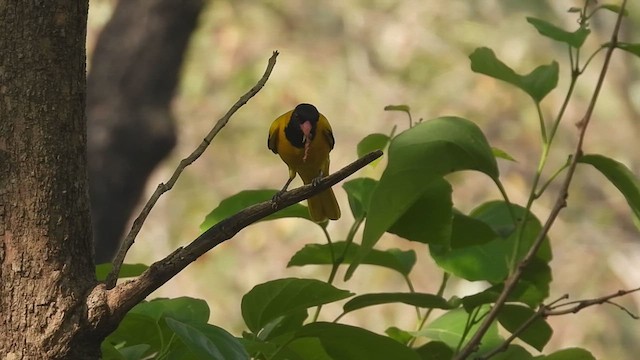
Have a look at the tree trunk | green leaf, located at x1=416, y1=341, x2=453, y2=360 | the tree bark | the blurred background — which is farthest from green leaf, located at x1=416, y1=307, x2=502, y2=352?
the blurred background

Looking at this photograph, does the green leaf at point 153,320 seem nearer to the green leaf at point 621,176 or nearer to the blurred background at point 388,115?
the green leaf at point 621,176

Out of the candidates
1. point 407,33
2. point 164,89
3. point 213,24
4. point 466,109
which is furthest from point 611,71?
point 164,89

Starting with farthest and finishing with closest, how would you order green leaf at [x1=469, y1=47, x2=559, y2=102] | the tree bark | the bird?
1. the tree bark
2. the bird
3. green leaf at [x1=469, y1=47, x2=559, y2=102]

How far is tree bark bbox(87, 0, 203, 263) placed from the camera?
352 cm

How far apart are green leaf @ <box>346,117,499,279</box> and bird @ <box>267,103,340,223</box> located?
226 mm

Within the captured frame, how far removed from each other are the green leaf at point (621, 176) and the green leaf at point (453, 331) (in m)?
0.19

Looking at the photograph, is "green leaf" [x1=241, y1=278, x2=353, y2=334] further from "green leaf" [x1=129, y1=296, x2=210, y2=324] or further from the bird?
the bird

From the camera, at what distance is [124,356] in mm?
782

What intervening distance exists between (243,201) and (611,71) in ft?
24.9

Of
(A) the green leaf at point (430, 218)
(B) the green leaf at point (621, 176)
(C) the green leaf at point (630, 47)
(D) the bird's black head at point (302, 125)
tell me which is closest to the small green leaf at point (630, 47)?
(C) the green leaf at point (630, 47)

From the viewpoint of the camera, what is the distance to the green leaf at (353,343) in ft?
2.54

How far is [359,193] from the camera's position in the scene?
977 mm

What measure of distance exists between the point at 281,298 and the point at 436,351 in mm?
229

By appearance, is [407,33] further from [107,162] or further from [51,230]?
[51,230]
